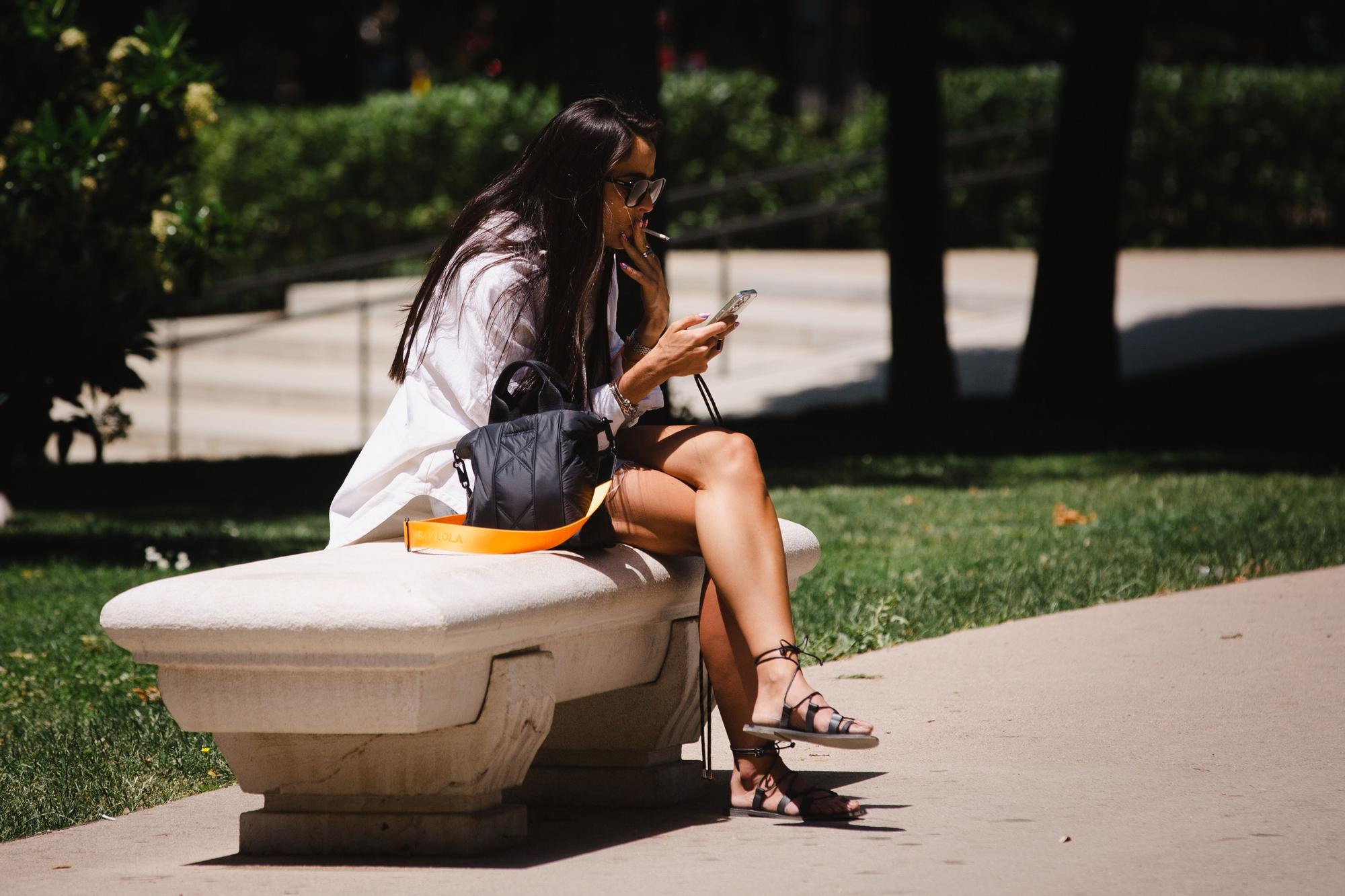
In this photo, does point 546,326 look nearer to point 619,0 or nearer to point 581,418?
point 581,418

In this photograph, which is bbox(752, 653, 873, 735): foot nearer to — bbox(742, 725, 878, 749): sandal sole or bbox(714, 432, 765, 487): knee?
bbox(742, 725, 878, 749): sandal sole

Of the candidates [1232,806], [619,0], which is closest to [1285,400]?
[619,0]

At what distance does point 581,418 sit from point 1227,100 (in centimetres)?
→ 1832

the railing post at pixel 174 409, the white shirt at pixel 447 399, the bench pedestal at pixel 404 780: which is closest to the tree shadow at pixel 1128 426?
the railing post at pixel 174 409

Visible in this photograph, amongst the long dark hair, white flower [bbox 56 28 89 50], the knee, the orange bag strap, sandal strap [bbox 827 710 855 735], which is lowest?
A: sandal strap [bbox 827 710 855 735]

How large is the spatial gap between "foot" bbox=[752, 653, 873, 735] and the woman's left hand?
39.7 inches

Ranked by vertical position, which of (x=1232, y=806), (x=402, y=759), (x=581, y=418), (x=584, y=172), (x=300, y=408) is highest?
(x=584, y=172)

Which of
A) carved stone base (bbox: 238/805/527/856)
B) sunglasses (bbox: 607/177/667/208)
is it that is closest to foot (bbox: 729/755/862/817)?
carved stone base (bbox: 238/805/527/856)

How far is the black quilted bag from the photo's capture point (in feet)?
12.8

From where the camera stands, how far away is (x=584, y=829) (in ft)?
13.5

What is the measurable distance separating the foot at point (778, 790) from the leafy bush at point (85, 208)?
5.25 m

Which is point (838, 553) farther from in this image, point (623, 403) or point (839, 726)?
point (839, 726)

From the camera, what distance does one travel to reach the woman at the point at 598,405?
4.03 metres

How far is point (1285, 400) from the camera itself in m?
12.3
